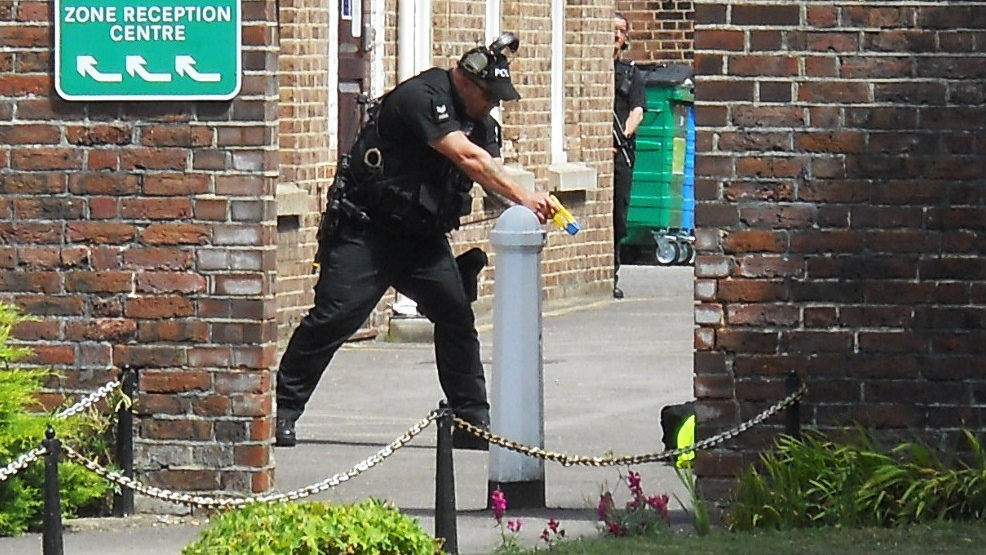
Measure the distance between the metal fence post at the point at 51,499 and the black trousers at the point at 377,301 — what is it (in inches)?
119

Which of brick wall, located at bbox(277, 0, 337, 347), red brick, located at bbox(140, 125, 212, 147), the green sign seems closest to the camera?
the green sign

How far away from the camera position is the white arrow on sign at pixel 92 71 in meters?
9.52

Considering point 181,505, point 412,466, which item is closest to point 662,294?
point 412,466

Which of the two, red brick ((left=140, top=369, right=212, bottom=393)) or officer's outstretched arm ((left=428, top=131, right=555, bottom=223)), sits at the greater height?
officer's outstretched arm ((left=428, top=131, right=555, bottom=223))

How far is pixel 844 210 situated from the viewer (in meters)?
9.22

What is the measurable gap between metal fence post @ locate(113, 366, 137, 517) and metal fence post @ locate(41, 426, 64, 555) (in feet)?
5.26

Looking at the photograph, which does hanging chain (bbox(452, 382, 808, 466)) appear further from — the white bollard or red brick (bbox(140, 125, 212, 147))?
red brick (bbox(140, 125, 212, 147))

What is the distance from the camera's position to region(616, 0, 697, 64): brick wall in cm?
2491

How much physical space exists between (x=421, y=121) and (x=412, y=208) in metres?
0.39

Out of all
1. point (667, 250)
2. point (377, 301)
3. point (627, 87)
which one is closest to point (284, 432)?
point (377, 301)

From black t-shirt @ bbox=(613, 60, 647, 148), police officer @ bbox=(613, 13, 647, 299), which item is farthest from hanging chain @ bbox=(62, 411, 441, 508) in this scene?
black t-shirt @ bbox=(613, 60, 647, 148)

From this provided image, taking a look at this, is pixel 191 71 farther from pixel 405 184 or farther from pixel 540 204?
pixel 540 204

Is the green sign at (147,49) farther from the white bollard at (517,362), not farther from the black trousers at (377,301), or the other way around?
the black trousers at (377,301)

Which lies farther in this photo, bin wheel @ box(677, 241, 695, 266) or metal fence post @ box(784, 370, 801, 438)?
bin wheel @ box(677, 241, 695, 266)
